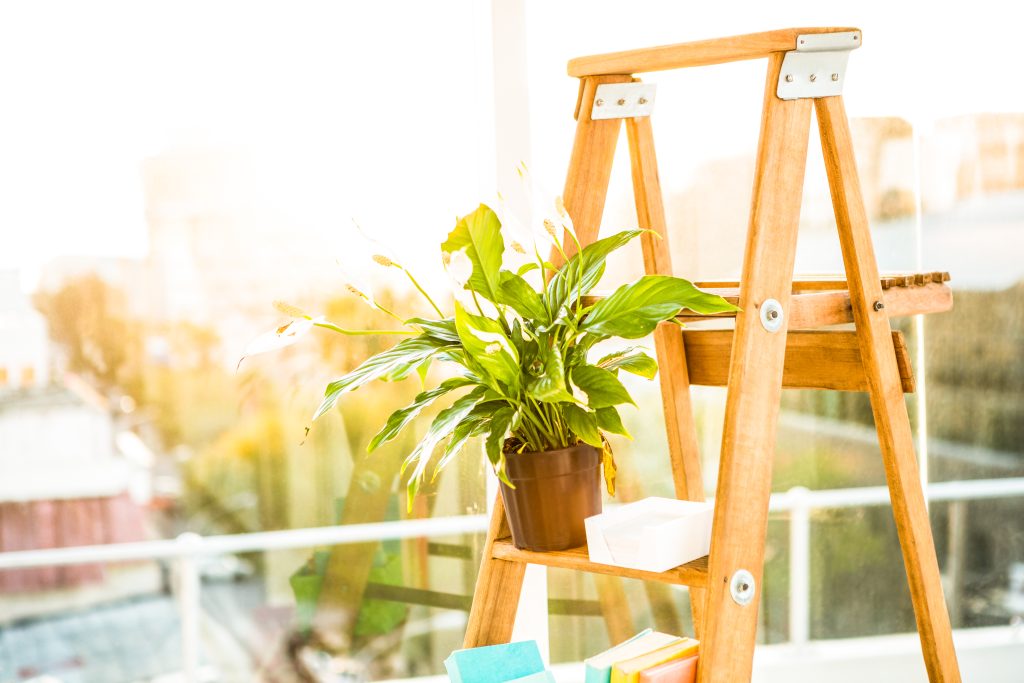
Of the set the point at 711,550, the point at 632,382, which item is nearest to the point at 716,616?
the point at 711,550

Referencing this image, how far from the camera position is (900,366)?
161 centimetres

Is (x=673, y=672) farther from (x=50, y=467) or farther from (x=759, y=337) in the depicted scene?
(x=50, y=467)

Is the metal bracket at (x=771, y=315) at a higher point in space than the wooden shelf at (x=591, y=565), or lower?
higher

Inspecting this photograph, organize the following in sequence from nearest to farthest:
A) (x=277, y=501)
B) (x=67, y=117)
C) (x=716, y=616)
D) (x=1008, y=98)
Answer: (x=716, y=616) → (x=67, y=117) → (x=277, y=501) → (x=1008, y=98)

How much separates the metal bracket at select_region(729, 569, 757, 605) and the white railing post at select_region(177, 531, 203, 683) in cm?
129

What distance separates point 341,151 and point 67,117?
551 millimetres

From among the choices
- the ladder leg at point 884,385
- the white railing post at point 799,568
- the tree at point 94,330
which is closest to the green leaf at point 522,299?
the ladder leg at point 884,385

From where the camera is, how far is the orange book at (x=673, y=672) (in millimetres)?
1438

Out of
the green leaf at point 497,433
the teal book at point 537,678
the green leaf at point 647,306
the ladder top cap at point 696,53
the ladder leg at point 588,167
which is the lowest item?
the teal book at point 537,678

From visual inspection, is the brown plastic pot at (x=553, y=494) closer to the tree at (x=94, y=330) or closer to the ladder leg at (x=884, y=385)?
the ladder leg at (x=884, y=385)

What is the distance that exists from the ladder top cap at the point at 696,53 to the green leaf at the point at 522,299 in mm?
400

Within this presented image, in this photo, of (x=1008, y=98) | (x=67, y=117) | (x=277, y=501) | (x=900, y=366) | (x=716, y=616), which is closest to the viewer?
(x=716, y=616)

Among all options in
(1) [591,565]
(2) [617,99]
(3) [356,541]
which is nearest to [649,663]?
(1) [591,565]

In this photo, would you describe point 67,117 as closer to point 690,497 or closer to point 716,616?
point 690,497
